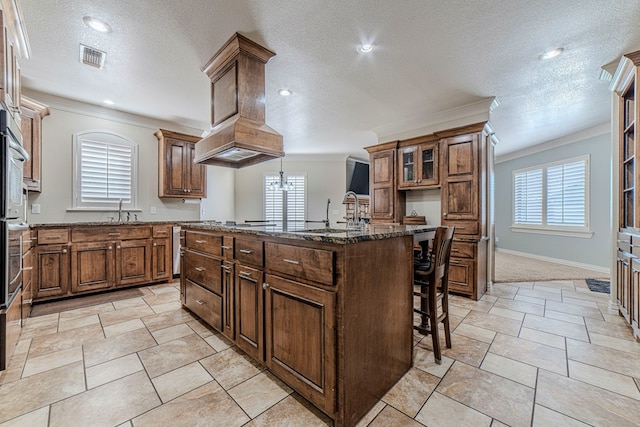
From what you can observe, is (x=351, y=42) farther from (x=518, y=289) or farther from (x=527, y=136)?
(x=527, y=136)

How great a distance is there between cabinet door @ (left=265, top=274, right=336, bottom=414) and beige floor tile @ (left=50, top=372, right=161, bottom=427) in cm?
74

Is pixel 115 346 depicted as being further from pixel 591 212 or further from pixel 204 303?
pixel 591 212

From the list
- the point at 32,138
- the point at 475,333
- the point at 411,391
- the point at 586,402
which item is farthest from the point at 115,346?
the point at 586,402

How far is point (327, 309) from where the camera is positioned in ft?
Answer: 4.53

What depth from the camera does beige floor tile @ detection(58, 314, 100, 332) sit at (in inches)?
103

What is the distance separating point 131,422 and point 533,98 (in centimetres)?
516

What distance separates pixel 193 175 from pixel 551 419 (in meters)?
5.01

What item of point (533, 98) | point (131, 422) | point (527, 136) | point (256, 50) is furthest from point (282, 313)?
point (527, 136)

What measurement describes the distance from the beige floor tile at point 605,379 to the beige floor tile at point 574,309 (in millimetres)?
1337

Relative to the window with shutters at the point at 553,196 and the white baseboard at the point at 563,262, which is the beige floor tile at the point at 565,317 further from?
the window with shutters at the point at 553,196

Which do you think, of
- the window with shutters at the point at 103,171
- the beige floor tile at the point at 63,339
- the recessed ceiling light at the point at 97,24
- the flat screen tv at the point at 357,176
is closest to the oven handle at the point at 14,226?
the beige floor tile at the point at 63,339

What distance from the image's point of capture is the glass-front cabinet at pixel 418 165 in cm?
409

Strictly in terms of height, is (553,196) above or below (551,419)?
above

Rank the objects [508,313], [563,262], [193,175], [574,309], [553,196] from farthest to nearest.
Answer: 1. [553,196]
2. [563,262]
3. [193,175]
4. [574,309]
5. [508,313]
